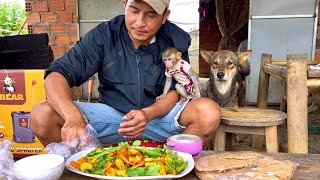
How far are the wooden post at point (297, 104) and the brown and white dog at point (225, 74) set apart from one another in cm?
56

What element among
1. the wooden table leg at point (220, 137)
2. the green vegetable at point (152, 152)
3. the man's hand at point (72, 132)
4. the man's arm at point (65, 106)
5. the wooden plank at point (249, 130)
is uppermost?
the man's arm at point (65, 106)

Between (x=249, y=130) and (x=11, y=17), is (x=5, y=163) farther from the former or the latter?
(x=11, y=17)

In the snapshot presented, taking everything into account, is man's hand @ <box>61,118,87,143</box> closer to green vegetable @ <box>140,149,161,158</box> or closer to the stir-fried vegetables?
the stir-fried vegetables

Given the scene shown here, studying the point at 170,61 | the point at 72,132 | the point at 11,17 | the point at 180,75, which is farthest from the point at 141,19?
the point at 11,17

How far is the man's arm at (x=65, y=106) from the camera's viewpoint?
1.59 metres

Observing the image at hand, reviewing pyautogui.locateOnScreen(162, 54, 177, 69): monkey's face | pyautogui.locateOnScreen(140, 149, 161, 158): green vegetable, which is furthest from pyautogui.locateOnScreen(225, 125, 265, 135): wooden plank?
pyautogui.locateOnScreen(140, 149, 161, 158): green vegetable

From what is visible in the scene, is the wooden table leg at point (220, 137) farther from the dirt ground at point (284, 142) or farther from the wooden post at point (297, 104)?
the dirt ground at point (284, 142)

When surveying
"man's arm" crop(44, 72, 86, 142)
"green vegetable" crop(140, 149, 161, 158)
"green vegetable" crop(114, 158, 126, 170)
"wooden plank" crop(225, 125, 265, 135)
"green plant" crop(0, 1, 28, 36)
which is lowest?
"wooden plank" crop(225, 125, 265, 135)

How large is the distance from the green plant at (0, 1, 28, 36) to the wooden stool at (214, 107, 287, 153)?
678 centimetres

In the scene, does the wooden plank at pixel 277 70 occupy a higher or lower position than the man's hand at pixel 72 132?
higher

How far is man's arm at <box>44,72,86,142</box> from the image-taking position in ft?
5.21

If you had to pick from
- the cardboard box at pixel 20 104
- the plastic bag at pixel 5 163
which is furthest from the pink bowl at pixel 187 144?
the cardboard box at pixel 20 104

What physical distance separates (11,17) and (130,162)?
8.71m

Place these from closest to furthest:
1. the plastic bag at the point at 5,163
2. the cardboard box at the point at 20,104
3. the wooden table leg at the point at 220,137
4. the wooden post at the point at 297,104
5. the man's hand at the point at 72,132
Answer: the plastic bag at the point at 5,163
the man's hand at the point at 72,132
the wooden post at the point at 297,104
the wooden table leg at the point at 220,137
the cardboard box at the point at 20,104
